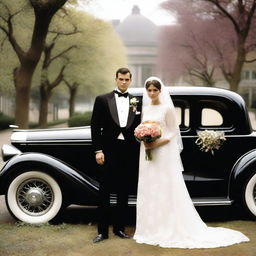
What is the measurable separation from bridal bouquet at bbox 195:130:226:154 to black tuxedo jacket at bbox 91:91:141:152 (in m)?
1.17

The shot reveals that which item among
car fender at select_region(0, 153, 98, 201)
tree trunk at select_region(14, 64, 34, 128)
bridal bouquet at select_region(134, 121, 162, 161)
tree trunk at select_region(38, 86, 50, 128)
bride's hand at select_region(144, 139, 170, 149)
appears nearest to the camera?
bridal bouquet at select_region(134, 121, 162, 161)

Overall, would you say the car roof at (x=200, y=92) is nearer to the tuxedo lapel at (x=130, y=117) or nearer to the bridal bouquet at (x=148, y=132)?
the tuxedo lapel at (x=130, y=117)

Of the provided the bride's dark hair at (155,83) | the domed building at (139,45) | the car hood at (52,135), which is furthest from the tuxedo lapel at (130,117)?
the domed building at (139,45)

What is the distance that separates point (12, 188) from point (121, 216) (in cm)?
150

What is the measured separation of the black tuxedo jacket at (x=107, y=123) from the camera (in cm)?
517

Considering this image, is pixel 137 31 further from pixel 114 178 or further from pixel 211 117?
pixel 114 178

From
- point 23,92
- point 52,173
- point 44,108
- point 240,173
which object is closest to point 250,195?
point 240,173

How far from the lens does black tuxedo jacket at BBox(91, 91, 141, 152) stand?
517 centimetres

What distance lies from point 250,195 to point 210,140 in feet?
2.85

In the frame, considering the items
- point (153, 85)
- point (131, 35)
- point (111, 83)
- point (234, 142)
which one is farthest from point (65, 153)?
point (131, 35)

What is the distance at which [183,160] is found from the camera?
19.9 ft

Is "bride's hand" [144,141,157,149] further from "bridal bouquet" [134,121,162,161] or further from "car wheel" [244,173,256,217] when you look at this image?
"car wheel" [244,173,256,217]

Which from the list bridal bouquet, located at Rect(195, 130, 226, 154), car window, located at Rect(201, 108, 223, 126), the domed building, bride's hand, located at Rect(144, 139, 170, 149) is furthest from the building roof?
bride's hand, located at Rect(144, 139, 170, 149)

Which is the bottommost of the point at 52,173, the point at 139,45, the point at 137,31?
the point at 52,173
